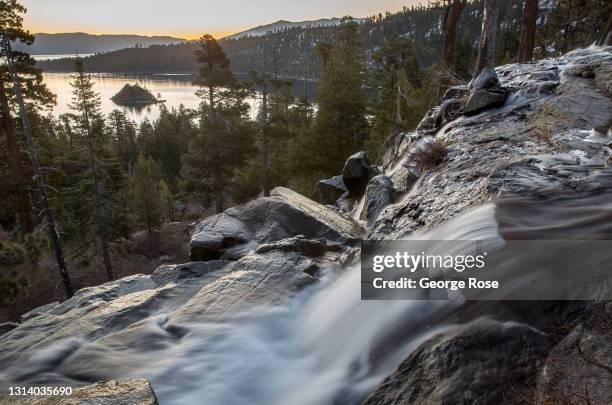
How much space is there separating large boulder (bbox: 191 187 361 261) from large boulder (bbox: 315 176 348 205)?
496 centimetres

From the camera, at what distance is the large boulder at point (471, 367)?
3.30 metres

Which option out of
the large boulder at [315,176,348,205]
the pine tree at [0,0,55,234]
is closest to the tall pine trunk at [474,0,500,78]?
the large boulder at [315,176,348,205]

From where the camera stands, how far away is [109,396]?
401 centimetres

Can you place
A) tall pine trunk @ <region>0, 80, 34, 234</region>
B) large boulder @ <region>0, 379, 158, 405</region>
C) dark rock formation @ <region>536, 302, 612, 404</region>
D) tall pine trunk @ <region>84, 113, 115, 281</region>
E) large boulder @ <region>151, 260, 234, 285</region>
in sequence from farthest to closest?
tall pine trunk @ <region>84, 113, 115, 281</region>
tall pine trunk @ <region>0, 80, 34, 234</region>
large boulder @ <region>151, 260, 234, 285</region>
large boulder @ <region>0, 379, 158, 405</region>
dark rock formation @ <region>536, 302, 612, 404</region>

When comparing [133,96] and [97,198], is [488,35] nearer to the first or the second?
[97,198]

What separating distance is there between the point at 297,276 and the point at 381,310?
249 centimetres

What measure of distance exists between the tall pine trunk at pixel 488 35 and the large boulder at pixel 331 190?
6.38 m

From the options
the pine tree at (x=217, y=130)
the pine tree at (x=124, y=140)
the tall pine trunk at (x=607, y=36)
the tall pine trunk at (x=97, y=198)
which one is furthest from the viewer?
the pine tree at (x=124, y=140)

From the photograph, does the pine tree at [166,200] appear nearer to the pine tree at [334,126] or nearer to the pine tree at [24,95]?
the pine tree at [334,126]

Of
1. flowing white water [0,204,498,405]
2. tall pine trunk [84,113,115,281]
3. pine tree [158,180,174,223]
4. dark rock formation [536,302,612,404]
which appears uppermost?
dark rock formation [536,302,612,404]

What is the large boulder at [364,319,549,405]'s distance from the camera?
3.30m

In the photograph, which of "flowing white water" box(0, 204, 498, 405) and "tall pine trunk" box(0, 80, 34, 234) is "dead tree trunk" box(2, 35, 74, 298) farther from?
"flowing white water" box(0, 204, 498, 405)

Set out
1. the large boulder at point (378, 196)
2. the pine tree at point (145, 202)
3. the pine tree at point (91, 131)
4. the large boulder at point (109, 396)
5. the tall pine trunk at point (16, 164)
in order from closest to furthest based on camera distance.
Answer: the large boulder at point (109, 396), the large boulder at point (378, 196), the tall pine trunk at point (16, 164), the pine tree at point (91, 131), the pine tree at point (145, 202)

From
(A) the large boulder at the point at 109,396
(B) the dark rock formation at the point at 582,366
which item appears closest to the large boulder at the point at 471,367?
(B) the dark rock formation at the point at 582,366
